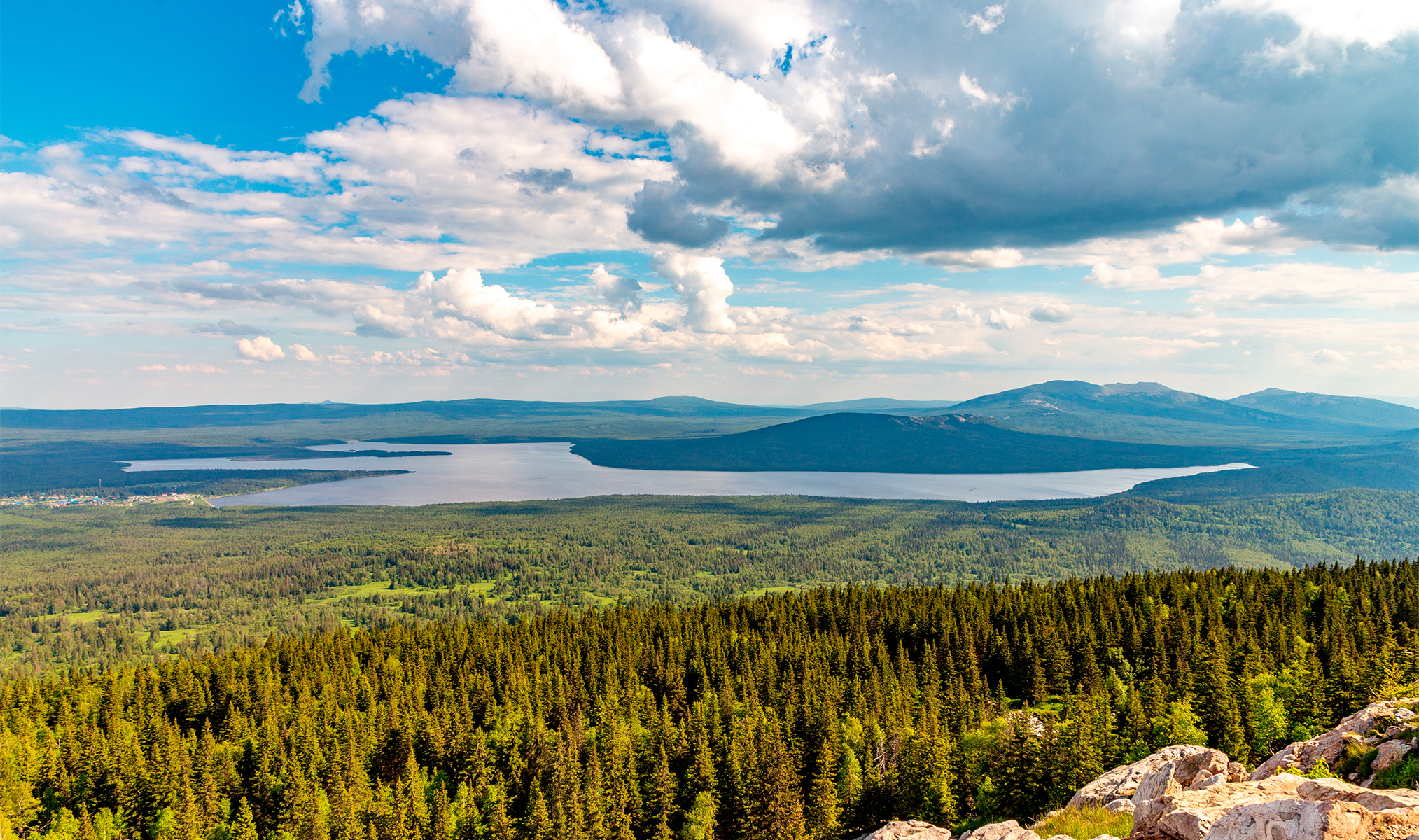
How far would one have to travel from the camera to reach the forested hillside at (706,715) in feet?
232

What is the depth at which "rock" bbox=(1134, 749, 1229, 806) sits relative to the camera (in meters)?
43.6

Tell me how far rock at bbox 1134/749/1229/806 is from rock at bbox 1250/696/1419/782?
222 cm

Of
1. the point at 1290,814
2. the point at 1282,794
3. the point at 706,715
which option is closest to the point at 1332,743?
the point at 1282,794

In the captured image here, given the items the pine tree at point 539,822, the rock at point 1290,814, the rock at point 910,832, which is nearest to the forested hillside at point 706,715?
the pine tree at point 539,822

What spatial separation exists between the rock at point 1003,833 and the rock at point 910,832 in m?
6.01

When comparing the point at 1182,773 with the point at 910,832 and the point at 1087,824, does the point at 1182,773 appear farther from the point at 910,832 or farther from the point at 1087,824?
the point at 910,832

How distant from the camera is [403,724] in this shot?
9088 centimetres

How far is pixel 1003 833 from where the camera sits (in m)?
48.2

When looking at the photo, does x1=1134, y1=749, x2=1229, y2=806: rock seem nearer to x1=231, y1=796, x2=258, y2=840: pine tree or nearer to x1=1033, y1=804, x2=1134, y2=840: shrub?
x1=1033, y1=804, x2=1134, y2=840: shrub

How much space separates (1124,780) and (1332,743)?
12697 millimetres

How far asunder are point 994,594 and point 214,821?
114 meters

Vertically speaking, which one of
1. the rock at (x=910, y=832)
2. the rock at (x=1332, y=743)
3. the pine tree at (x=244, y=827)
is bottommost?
the pine tree at (x=244, y=827)

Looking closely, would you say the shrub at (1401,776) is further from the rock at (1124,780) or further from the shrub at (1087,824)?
the rock at (1124,780)

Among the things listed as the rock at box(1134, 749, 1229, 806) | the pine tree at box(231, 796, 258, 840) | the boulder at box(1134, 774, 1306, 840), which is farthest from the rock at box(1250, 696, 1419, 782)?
the pine tree at box(231, 796, 258, 840)
